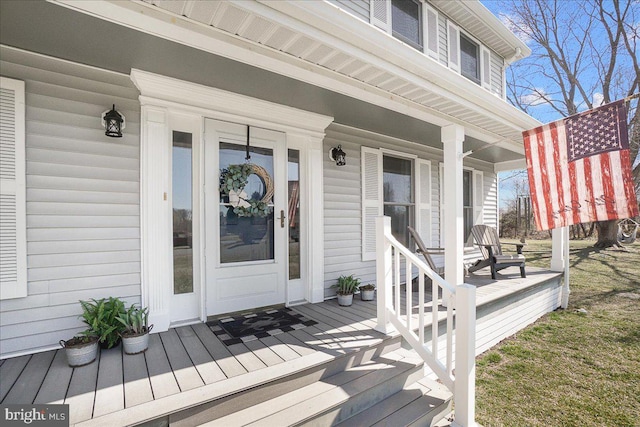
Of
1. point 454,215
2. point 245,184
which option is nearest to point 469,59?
point 454,215

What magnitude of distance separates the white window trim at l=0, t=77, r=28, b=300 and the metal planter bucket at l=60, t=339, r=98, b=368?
614 mm

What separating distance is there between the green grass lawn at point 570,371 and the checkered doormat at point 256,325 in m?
1.71

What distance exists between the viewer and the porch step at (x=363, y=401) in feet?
5.72

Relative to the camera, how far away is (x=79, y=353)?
2037mm

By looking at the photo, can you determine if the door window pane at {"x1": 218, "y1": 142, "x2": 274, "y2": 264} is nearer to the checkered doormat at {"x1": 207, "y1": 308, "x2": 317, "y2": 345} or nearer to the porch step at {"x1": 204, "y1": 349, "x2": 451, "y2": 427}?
the checkered doormat at {"x1": 207, "y1": 308, "x2": 317, "y2": 345}

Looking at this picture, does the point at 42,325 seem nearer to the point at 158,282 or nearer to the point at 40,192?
the point at 158,282

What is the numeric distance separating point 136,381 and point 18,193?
1664mm

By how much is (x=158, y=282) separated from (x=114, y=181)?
0.97 metres

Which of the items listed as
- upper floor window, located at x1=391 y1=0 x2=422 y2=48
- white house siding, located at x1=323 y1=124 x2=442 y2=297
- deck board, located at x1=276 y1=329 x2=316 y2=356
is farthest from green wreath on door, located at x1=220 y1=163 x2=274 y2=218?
upper floor window, located at x1=391 y1=0 x2=422 y2=48

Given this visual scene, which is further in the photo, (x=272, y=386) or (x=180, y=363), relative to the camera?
(x=180, y=363)

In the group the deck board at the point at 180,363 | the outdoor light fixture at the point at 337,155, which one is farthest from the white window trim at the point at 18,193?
the outdoor light fixture at the point at 337,155

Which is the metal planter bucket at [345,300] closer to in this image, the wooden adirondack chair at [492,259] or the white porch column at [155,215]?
the white porch column at [155,215]

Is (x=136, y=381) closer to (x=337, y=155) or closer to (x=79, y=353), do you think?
(x=79, y=353)

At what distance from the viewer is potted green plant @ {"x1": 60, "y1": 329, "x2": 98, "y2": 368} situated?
203 cm
